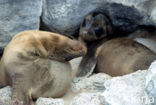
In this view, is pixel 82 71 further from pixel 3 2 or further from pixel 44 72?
pixel 3 2

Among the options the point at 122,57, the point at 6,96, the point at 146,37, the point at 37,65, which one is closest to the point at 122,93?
the point at 37,65

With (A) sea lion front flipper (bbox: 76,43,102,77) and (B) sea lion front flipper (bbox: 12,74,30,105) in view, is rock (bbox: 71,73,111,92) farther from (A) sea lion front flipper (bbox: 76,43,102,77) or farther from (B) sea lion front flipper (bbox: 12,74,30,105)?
A: (B) sea lion front flipper (bbox: 12,74,30,105)

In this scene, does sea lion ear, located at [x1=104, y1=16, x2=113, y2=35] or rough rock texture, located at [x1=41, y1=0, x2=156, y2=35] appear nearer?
rough rock texture, located at [x1=41, y1=0, x2=156, y2=35]

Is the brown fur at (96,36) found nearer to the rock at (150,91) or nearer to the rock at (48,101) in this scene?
the rock at (48,101)

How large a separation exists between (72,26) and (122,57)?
829mm

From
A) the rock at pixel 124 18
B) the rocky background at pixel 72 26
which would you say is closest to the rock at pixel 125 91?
the rocky background at pixel 72 26

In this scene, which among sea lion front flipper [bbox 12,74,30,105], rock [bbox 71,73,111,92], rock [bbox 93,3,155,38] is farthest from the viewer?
rock [bbox 93,3,155,38]

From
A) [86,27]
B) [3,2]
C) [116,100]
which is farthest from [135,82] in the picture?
[3,2]

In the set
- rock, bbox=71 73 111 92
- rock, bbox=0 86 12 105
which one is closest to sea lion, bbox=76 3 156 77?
rock, bbox=71 73 111 92

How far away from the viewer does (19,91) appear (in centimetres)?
328

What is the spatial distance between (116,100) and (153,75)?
1.27 feet

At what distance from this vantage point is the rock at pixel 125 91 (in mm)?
2826

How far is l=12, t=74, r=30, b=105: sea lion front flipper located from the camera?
325cm

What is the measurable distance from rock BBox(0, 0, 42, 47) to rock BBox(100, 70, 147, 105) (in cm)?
153
